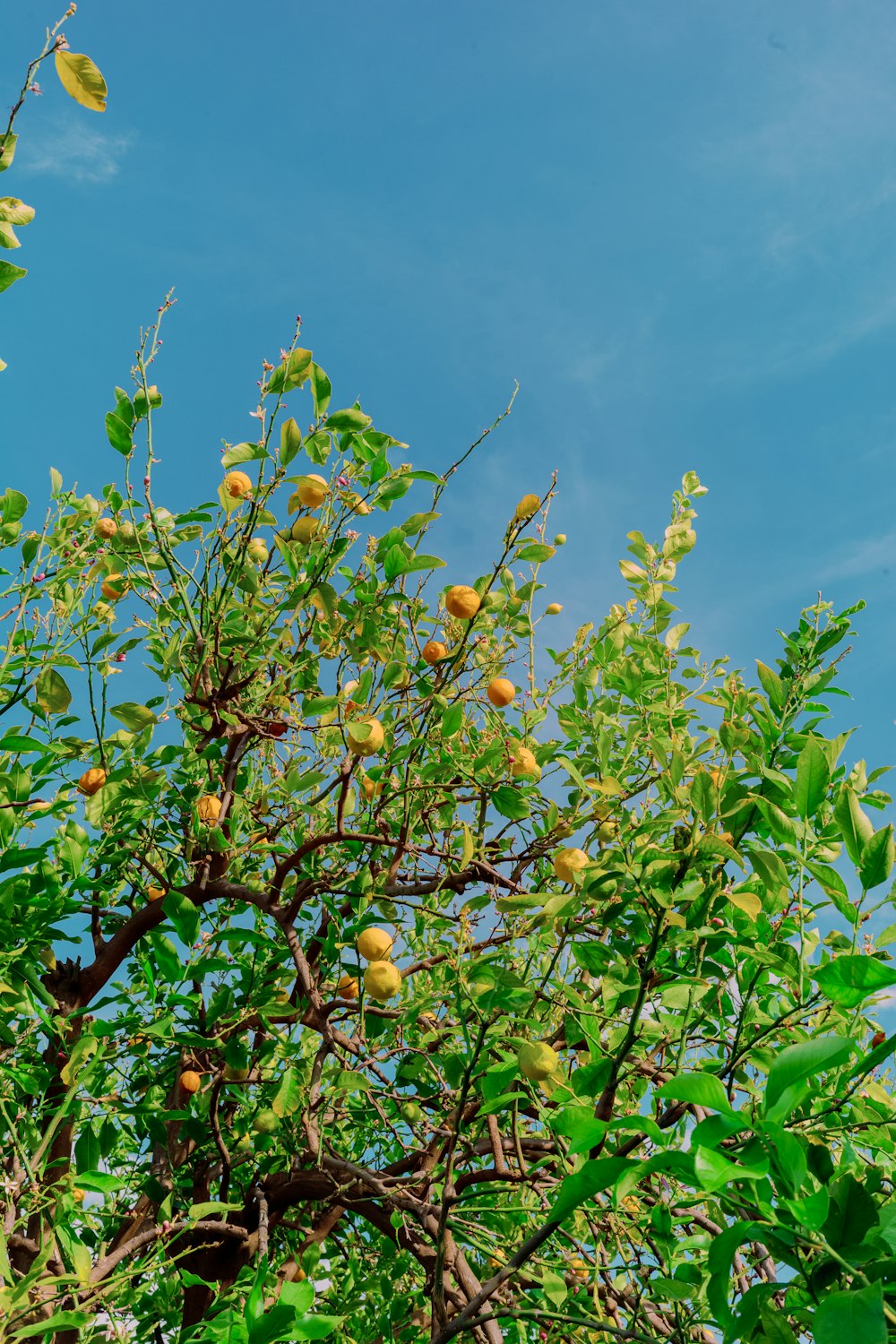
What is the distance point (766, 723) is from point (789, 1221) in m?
1.04

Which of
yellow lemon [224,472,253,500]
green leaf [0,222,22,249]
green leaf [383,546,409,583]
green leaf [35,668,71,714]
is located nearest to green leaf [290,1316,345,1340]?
green leaf [0,222,22,249]

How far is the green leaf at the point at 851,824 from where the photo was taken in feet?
3.62

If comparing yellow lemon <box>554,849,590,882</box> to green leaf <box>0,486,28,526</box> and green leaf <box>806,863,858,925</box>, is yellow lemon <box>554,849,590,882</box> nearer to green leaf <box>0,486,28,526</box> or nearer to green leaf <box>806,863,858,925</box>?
green leaf <box>806,863,858,925</box>

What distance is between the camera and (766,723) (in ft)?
5.97

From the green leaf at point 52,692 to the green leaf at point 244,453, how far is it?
2.24 ft

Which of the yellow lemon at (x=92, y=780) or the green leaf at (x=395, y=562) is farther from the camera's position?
the yellow lemon at (x=92, y=780)

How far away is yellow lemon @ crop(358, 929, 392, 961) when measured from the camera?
2.17 metres

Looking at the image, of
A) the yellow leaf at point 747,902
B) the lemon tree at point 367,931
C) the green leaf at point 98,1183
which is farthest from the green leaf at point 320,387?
the green leaf at point 98,1183

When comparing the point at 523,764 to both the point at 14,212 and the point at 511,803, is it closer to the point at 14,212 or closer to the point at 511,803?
the point at 511,803

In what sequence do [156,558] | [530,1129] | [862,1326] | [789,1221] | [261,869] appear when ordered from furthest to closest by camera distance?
[261,869] → [530,1129] → [156,558] → [789,1221] → [862,1326]

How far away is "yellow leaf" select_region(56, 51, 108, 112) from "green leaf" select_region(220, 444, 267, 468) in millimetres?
1055

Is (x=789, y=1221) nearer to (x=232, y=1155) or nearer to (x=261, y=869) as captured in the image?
(x=232, y=1155)

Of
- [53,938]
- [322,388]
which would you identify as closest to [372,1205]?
[53,938]

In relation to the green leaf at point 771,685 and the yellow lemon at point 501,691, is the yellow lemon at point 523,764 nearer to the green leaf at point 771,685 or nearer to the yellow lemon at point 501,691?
the yellow lemon at point 501,691
